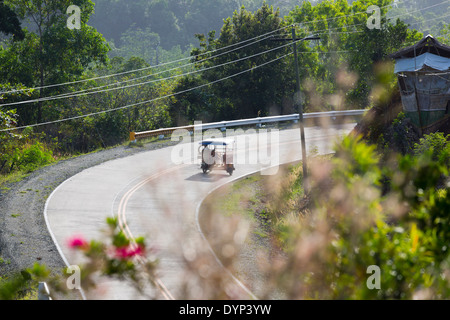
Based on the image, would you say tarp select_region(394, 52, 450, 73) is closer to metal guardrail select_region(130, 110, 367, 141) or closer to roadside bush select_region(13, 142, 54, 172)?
metal guardrail select_region(130, 110, 367, 141)

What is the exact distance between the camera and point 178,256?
18.4m

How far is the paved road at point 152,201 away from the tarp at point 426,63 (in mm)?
7636

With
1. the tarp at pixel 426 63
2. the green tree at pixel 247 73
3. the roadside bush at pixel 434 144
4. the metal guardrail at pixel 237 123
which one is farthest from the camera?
the green tree at pixel 247 73

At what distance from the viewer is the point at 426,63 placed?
29719 mm

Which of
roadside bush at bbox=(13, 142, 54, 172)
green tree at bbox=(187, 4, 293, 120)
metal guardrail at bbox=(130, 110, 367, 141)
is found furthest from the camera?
green tree at bbox=(187, 4, 293, 120)

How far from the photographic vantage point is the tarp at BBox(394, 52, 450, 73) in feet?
96.7

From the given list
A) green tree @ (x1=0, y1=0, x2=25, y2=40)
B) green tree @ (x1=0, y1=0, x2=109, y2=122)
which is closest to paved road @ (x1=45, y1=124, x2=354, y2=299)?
green tree @ (x1=0, y1=0, x2=25, y2=40)

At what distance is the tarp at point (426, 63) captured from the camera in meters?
29.5

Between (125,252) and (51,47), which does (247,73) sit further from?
(125,252)

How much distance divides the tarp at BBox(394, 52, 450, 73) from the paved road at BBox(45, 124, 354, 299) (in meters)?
7.64

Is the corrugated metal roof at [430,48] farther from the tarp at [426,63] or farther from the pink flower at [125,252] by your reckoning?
the pink flower at [125,252]

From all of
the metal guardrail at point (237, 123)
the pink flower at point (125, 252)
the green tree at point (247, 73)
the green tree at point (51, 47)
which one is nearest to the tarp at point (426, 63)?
the metal guardrail at point (237, 123)

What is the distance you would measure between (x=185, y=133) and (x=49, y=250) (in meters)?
20.3
